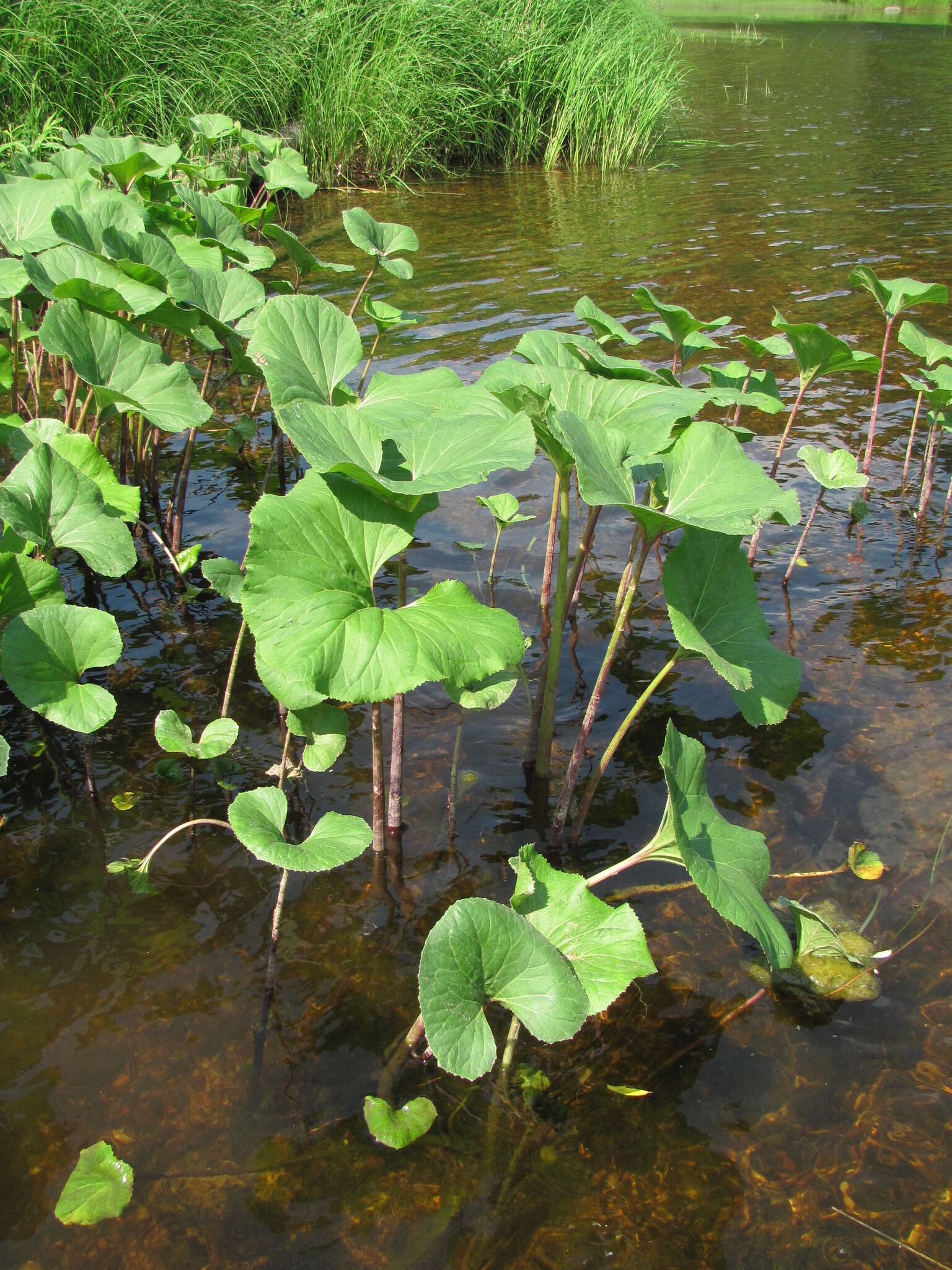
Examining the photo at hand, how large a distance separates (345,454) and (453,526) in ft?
7.58

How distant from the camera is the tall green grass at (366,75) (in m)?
7.51

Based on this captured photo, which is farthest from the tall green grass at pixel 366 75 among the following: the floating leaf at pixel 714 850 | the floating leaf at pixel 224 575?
the floating leaf at pixel 714 850

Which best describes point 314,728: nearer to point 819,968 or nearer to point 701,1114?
point 701,1114

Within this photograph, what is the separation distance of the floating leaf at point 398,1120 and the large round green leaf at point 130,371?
1.72 m

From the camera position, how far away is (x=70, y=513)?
2.25 meters

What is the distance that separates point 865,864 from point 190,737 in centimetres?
166

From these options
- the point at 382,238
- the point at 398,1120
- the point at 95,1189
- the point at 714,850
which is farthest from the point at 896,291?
the point at 95,1189

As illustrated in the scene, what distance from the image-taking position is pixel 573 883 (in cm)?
176

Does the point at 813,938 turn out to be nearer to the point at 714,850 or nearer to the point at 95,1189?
the point at 714,850

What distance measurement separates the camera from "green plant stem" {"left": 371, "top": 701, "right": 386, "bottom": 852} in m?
2.00

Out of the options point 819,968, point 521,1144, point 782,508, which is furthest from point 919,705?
point 521,1144

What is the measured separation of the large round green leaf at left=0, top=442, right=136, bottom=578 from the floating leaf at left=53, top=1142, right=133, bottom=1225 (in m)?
1.19

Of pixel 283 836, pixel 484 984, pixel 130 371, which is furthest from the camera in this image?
pixel 130 371

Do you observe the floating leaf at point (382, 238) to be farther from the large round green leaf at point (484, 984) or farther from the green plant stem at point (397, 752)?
the large round green leaf at point (484, 984)
